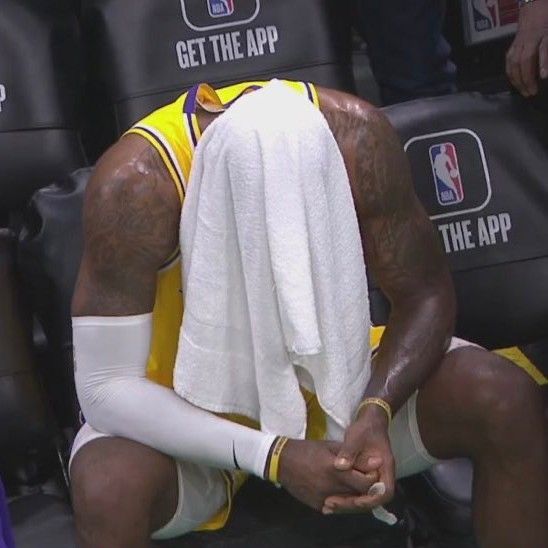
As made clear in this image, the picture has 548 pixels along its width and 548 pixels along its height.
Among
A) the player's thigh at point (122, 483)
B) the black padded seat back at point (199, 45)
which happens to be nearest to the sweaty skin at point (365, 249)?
the player's thigh at point (122, 483)

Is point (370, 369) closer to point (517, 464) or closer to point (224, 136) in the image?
point (517, 464)

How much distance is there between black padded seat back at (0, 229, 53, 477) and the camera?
211 centimetres

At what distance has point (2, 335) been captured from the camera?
2.11 metres

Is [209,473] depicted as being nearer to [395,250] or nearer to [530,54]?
[395,250]

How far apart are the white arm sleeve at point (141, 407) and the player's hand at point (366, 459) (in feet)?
0.31

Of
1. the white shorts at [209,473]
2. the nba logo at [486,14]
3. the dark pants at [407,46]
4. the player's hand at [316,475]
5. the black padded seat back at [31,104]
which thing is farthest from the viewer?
the nba logo at [486,14]

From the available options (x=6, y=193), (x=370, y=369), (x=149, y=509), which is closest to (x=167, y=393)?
(x=149, y=509)

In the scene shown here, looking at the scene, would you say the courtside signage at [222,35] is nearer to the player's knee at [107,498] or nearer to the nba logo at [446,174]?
the nba logo at [446,174]

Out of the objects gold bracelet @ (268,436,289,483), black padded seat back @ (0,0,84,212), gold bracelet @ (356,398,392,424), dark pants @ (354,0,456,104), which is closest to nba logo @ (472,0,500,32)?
dark pants @ (354,0,456,104)

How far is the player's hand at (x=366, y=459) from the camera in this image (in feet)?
5.65

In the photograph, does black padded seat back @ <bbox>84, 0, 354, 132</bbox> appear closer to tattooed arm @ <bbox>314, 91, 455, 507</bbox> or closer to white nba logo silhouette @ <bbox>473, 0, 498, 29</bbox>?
white nba logo silhouette @ <bbox>473, 0, 498, 29</bbox>

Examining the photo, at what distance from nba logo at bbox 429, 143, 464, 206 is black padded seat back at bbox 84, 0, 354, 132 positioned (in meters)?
0.30

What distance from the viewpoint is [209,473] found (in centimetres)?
186

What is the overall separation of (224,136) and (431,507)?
61cm
